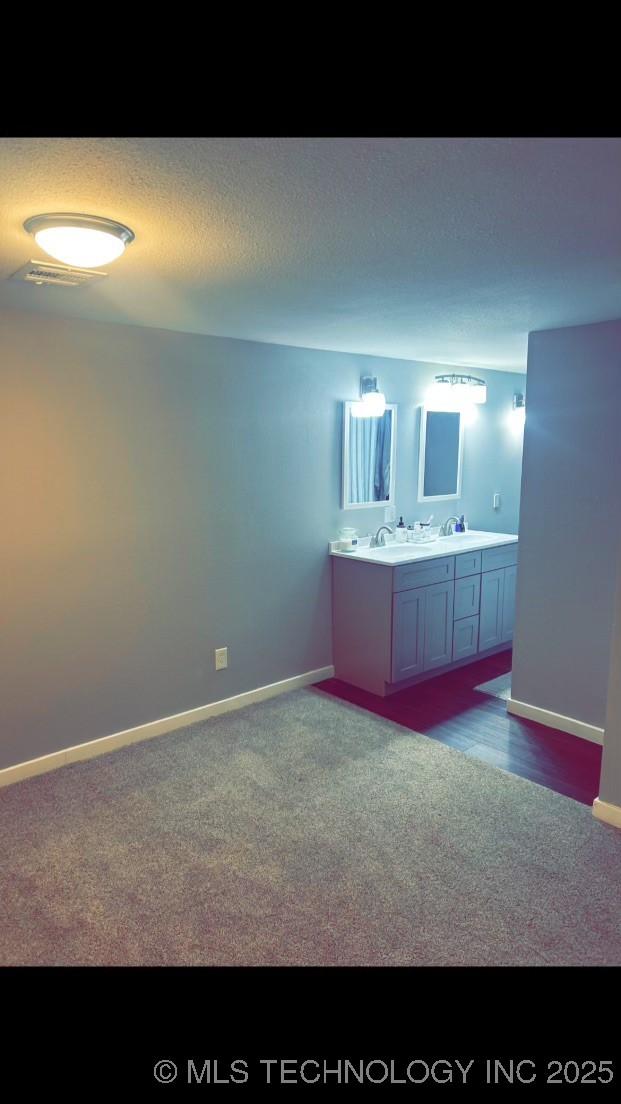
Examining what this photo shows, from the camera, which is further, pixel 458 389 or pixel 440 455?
pixel 440 455

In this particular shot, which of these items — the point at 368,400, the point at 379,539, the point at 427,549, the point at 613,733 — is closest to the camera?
the point at 613,733

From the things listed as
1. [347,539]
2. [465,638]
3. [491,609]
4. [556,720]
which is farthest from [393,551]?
[556,720]

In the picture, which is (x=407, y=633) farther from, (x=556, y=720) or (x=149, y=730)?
(x=149, y=730)

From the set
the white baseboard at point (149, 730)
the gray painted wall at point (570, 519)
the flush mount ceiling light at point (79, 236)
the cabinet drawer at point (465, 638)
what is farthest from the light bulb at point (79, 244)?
the cabinet drawer at point (465, 638)

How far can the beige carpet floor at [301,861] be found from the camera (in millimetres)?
1936

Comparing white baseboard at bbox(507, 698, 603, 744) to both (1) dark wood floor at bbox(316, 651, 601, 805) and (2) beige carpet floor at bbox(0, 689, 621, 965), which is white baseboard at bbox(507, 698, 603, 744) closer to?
(1) dark wood floor at bbox(316, 651, 601, 805)

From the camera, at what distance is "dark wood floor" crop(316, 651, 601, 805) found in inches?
117

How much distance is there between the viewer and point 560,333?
323 centimetres

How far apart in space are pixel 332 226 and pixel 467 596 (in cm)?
294

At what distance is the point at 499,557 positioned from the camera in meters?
4.44

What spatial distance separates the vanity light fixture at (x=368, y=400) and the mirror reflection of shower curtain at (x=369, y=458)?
0.05m

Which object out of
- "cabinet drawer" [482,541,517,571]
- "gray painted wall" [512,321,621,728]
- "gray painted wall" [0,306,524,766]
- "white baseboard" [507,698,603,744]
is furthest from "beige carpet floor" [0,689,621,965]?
"cabinet drawer" [482,541,517,571]

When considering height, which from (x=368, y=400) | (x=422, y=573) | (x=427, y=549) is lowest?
(x=422, y=573)
